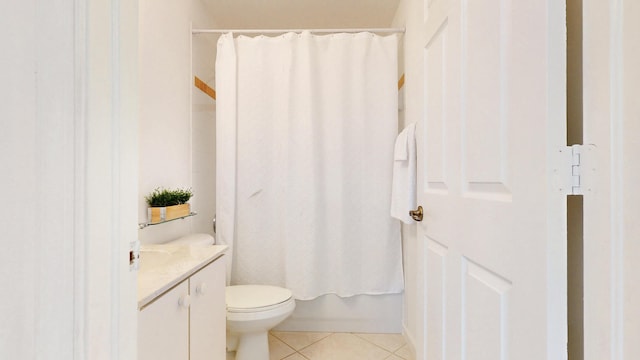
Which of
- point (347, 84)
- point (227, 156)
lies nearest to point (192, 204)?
point (227, 156)

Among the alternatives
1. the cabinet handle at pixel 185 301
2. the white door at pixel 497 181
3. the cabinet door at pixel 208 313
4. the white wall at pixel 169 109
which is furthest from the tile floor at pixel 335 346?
→ the cabinet handle at pixel 185 301

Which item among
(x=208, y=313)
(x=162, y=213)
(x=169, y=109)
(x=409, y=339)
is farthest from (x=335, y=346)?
(x=169, y=109)

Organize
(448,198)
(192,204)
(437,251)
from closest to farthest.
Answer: (448,198), (437,251), (192,204)

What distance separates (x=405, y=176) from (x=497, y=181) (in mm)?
986

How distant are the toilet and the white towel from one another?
2.58 ft

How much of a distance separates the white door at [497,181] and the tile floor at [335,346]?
83 centimetres

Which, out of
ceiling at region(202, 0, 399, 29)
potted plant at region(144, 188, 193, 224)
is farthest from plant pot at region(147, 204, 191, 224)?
ceiling at region(202, 0, 399, 29)

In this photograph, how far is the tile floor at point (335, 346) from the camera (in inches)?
67.1

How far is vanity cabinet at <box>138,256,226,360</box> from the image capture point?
0.71 meters

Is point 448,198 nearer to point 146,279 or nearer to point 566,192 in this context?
point 566,192

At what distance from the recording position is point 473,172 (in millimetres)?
759

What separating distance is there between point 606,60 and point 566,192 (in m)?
0.21

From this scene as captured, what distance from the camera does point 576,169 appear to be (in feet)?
1.58

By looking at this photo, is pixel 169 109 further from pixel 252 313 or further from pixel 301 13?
pixel 301 13
